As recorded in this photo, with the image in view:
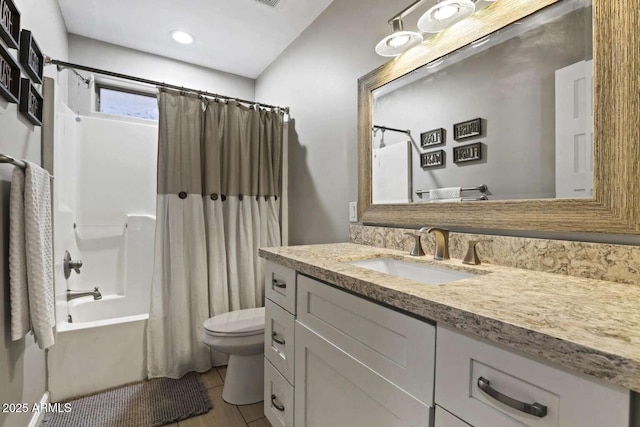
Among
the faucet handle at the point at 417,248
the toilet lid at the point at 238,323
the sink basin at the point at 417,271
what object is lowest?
the toilet lid at the point at 238,323

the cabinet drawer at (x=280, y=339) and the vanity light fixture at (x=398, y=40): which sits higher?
the vanity light fixture at (x=398, y=40)

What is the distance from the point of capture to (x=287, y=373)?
126 centimetres

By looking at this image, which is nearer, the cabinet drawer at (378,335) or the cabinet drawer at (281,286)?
the cabinet drawer at (378,335)

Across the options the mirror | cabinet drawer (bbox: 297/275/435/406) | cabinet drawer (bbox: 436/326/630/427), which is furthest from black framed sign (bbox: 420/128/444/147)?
cabinet drawer (bbox: 436/326/630/427)

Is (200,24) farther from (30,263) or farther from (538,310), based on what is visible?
(538,310)

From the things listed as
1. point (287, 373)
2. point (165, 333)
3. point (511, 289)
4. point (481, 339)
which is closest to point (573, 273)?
point (511, 289)

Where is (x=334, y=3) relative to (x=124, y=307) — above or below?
above

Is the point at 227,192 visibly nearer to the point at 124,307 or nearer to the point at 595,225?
the point at 124,307

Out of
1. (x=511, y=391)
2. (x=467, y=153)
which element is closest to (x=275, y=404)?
(x=511, y=391)

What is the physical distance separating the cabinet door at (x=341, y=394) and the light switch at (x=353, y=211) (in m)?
0.76

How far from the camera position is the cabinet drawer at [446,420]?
2.00ft

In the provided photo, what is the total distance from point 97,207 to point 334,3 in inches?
91.5

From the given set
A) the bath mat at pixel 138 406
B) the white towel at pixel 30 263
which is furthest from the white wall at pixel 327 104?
the white towel at pixel 30 263

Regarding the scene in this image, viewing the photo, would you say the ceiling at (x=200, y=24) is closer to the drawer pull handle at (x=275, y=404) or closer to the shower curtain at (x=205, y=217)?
the shower curtain at (x=205, y=217)
